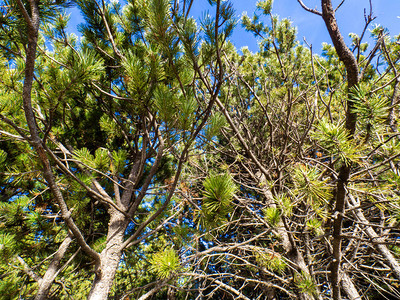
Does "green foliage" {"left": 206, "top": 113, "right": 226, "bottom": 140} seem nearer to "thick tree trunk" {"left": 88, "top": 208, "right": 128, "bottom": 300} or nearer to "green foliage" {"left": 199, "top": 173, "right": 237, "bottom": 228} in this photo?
"green foliage" {"left": 199, "top": 173, "right": 237, "bottom": 228}

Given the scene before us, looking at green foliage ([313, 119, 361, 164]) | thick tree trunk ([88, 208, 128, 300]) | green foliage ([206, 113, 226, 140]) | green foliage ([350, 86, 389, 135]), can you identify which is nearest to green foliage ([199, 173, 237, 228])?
green foliage ([206, 113, 226, 140])

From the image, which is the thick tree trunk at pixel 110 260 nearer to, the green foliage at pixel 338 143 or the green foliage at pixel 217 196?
the green foliage at pixel 217 196

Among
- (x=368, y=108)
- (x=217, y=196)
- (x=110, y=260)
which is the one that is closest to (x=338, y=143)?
(x=368, y=108)

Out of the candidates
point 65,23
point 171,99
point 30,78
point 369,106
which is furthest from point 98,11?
point 369,106

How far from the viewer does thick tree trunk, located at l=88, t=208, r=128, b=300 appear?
1.58 meters

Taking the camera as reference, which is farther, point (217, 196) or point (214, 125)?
point (214, 125)

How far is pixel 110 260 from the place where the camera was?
68.1 inches

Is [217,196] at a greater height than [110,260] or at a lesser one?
greater

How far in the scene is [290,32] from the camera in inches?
134

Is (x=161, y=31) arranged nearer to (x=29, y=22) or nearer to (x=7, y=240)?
(x=29, y=22)

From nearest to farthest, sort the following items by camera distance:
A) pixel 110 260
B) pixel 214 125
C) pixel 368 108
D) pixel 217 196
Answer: pixel 368 108, pixel 217 196, pixel 214 125, pixel 110 260

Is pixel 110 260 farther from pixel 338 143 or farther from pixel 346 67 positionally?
pixel 346 67

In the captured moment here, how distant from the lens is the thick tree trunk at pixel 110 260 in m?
1.58

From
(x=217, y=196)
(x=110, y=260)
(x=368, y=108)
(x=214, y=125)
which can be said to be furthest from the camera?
(x=110, y=260)
